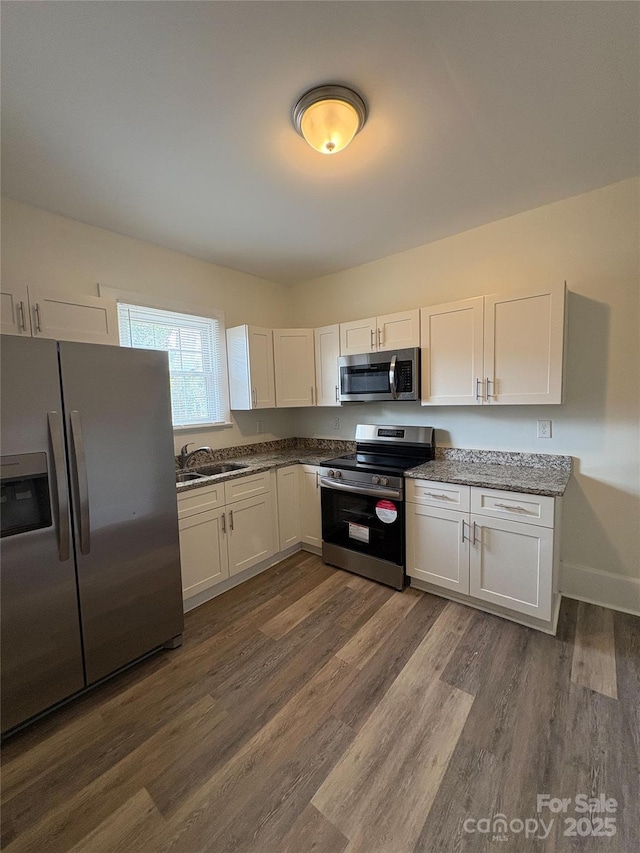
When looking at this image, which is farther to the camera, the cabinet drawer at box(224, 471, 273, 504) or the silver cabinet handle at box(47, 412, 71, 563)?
the cabinet drawer at box(224, 471, 273, 504)

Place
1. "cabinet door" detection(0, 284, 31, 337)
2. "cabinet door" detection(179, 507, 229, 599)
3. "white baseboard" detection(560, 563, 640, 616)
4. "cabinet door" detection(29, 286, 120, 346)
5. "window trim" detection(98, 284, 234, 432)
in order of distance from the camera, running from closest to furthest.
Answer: "cabinet door" detection(0, 284, 31, 337) → "cabinet door" detection(29, 286, 120, 346) → "white baseboard" detection(560, 563, 640, 616) → "cabinet door" detection(179, 507, 229, 599) → "window trim" detection(98, 284, 234, 432)

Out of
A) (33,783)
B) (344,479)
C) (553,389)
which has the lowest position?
(33,783)

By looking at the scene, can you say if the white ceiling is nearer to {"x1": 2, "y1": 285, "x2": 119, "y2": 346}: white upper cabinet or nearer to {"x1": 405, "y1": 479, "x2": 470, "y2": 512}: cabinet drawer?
{"x1": 2, "y1": 285, "x2": 119, "y2": 346}: white upper cabinet

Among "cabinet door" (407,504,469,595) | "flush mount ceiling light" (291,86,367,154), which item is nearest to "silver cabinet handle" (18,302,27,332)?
"flush mount ceiling light" (291,86,367,154)

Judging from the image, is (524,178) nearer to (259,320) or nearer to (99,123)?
(99,123)

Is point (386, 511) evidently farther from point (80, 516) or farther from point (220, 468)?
point (80, 516)

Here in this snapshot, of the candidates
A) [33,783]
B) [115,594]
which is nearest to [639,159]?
[115,594]

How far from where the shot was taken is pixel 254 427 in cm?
361

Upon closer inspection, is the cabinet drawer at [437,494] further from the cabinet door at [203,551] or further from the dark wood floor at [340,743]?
the cabinet door at [203,551]

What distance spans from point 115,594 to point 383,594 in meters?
1.78

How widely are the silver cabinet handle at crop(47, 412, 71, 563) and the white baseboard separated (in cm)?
313

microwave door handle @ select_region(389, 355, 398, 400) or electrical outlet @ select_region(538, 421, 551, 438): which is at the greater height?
microwave door handle @ select_region(389, 355, 398, 400)

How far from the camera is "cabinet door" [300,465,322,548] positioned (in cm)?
311

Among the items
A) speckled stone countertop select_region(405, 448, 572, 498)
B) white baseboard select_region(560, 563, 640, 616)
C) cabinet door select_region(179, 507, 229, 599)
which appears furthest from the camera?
cabinet door select_region(179, 507, 229, 599)
